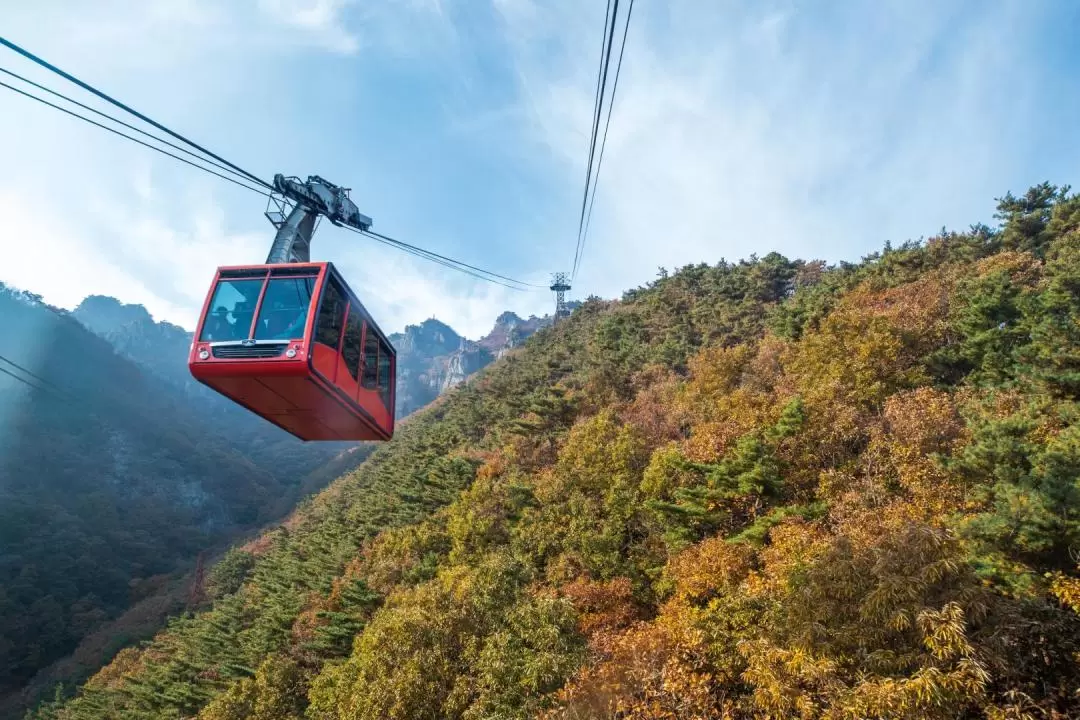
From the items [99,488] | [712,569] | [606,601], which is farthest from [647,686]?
[99,488]

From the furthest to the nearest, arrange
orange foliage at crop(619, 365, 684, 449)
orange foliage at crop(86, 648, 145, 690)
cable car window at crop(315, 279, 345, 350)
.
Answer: orange foliage at crop(86, 648, 145, 690) → orange foliage at crop(619, 365, 684, 449) → cable car window at crop(315, 279, 345, 350)

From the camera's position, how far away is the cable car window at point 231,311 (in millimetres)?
9484

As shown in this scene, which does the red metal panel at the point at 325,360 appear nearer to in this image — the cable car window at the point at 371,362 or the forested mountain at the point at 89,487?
the cable car window at the point at 371,362

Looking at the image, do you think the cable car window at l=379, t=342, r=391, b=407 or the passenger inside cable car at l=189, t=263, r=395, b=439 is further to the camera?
the cable car window at l=379, t=342, r=391, b=407

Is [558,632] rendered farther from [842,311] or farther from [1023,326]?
[842,311]

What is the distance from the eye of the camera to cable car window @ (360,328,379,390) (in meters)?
12.2

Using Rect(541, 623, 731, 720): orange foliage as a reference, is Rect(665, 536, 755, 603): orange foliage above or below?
above

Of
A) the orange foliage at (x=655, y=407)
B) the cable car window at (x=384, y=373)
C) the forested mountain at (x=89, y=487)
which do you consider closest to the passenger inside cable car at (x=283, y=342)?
the cable car window at (x=384, y=373)

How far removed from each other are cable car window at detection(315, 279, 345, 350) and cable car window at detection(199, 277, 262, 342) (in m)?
1.22

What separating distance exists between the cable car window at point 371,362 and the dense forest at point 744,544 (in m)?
9.74

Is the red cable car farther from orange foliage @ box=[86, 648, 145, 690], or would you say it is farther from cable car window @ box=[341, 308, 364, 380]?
orange foliage @ box=[86, 648, 145, 690]

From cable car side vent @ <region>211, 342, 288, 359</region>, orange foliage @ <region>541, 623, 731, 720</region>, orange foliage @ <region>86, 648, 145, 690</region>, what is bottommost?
orange foliage @ <region>86, 648, 145, 690</region>

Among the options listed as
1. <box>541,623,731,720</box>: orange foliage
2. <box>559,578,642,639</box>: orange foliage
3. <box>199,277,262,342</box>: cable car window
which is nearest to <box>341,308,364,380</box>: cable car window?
<box>199,277,262,342</box>: cable car window

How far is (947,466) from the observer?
16.2 meters
